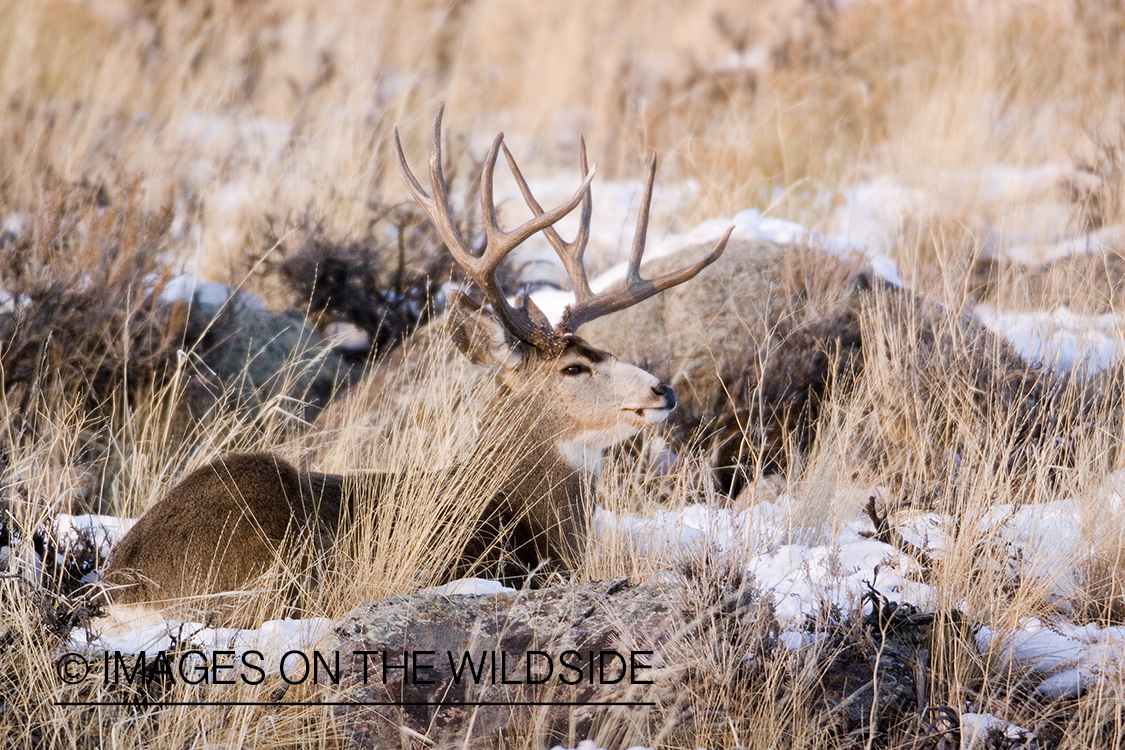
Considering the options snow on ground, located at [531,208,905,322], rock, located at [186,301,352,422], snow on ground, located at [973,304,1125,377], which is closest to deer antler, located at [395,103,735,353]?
snow on ground, located at [531,208,905,322]

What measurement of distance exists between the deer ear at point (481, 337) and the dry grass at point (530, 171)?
0.59 ft

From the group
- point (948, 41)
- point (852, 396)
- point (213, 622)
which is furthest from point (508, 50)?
point (213, 622)

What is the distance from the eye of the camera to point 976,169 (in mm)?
8539

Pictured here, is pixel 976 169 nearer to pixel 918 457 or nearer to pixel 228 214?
pixel 918 457

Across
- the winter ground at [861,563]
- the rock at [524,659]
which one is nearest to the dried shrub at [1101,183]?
the winter ground at [861,563]

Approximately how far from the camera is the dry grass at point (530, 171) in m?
3.30

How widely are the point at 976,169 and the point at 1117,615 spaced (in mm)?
5572

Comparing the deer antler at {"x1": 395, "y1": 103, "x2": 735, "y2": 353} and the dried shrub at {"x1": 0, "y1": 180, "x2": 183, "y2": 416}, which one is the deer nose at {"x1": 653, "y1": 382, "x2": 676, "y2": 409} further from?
the dried shrub at {"x1": 0, "y1": 180, "x2": 183, "y2": 416}

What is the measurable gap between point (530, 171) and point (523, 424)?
6.74 m

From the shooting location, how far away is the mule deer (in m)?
3.92

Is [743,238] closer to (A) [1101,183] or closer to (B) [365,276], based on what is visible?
(B) [365,276]

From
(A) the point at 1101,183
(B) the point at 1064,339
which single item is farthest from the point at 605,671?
(A) the point at 1101,183

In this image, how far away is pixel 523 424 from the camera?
4785 millimetres

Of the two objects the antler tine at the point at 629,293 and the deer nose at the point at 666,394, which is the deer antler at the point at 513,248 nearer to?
the antler tine at the point at 629,293
